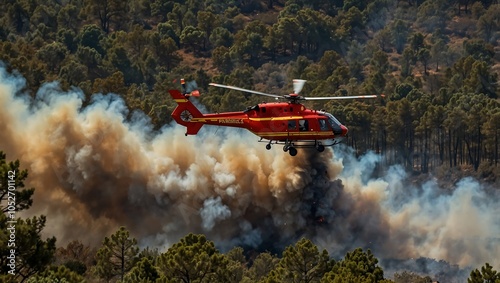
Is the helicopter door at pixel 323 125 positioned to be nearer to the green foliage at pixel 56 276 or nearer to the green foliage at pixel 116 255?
the green foliage at pixel 116 255

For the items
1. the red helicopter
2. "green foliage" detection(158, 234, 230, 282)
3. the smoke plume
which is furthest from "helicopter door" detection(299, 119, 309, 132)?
the smoke plume

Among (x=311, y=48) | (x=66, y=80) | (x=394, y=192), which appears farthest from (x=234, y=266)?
(x=311, y=48)

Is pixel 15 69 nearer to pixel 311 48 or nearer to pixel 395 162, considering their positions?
pixel 395 162

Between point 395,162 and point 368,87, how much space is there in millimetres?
20952

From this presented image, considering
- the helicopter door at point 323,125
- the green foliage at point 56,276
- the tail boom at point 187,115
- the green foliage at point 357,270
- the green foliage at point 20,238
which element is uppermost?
the tail boom at point 187,115

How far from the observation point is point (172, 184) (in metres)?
100

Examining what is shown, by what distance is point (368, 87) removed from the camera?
167000 millimetres

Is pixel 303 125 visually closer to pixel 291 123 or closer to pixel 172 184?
pixel 291 123

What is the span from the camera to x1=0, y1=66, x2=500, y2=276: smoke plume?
323 feet

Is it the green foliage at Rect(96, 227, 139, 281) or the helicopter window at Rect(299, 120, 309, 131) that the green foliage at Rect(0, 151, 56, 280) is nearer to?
the green foliage at Rect(96, 227, 139, 281)

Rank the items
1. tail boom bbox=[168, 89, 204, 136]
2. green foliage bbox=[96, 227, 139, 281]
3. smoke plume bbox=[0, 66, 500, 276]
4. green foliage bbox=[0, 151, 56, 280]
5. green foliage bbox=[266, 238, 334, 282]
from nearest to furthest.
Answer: green foliage bbox=[0, 151, 56, 280], green foliage bbox=[266, 238, 334, 282], green foliage bbox=[96, 227, 139, 281], tail boom bbox=[168, 89, 204, 136], smoke plume bbox=[0, 66, 500, 276]

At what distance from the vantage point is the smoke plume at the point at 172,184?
98.4 meters

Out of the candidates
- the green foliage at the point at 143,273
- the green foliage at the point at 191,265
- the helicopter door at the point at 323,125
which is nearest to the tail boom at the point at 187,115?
the helicopter door at the point at 323,125

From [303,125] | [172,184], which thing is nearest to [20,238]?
[303,125]
